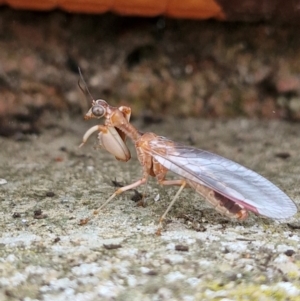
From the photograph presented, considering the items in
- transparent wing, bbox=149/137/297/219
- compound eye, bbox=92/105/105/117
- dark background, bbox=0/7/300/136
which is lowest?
transparent wing, bbox=149/137/297/219

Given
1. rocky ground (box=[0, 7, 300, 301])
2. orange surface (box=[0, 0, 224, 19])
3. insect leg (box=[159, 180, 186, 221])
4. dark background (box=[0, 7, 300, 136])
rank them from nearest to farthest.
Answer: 1. rocky ground (box=[0, 7, 300, 301])
2. insect leg (box=[159, 180, 186, 221])
3. orange surface (box=[0, 0, 224, 19])
4. dark background (box=[0, 7, 300, 136])

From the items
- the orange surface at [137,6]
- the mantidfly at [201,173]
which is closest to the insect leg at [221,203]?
the mantidfly at [201,173]

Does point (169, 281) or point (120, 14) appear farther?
point (120, 14)

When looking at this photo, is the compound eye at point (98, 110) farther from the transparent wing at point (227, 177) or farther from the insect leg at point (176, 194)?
the insect leg at point (176, 194)

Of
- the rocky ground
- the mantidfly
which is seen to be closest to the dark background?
the rocky ground

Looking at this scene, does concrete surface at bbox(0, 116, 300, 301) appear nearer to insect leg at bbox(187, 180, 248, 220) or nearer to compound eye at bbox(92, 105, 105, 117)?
insect leg at bbox(187, 180, 248, 220)

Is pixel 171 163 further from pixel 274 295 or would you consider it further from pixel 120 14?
pixel 120 14

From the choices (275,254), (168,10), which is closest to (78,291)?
(275,254)
